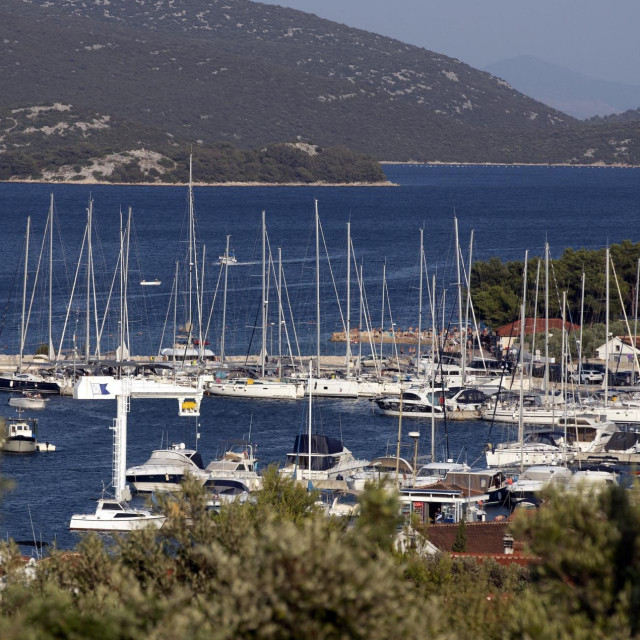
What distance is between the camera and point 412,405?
36.6 m

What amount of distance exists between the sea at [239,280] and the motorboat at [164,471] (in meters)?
0.96

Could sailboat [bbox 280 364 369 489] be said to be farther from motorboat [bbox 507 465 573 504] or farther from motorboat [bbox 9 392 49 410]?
motorboat [bbox 9 392 49 410]

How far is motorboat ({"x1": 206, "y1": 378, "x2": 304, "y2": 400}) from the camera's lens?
39.0 meters

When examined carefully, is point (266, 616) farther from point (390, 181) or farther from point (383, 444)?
point (390, 181)

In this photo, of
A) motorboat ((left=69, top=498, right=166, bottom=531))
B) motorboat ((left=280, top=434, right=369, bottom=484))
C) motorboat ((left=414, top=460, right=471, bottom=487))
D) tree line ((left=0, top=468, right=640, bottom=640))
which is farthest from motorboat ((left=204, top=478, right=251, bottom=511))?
tree line ((left=0, top=468, right=640, bottom=640))

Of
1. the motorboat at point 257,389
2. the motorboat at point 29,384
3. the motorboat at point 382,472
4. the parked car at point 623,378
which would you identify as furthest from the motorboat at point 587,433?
the motorboat at point 29,384

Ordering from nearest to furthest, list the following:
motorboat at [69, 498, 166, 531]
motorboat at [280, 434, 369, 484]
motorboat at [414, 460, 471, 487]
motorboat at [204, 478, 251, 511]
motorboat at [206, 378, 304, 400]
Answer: motorboat at [69, 498, 166, 531] < motorboat at [204, 478, 251, 511] < motorboat at [414, 460, 471, 487] < motorboat at [280, 434, 369, 484] < motorboat at [206, 378, 304, 400]

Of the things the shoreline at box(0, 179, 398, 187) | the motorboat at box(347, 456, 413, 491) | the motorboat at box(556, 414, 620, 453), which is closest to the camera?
the motorboat at box(347, 456, 413, 491)

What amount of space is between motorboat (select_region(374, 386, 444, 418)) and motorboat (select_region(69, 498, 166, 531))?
14356mm

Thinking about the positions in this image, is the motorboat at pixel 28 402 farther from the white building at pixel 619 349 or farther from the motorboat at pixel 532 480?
the white building at pixel 619 349

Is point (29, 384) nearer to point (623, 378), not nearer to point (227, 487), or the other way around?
point (227, 487)

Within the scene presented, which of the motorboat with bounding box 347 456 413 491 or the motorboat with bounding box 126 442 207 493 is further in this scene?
the motorboat with bounding box 126 442 207 493

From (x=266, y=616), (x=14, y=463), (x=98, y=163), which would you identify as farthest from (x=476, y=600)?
(x=98, y=163)

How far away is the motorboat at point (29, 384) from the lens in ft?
127
